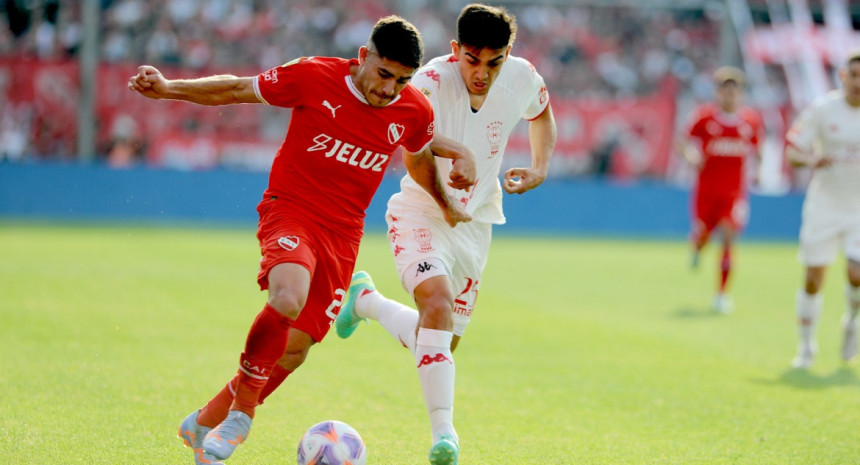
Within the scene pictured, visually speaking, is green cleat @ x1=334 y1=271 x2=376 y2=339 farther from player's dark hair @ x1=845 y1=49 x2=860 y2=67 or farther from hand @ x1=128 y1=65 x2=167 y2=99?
player's dark hair @ x1=845 y1=49 x2=860 y2=67

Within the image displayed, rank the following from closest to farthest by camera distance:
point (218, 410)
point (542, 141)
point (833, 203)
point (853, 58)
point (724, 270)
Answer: point (218, 410), point (542, 141), point (853, 58), point (833, 203), point (724, 270)

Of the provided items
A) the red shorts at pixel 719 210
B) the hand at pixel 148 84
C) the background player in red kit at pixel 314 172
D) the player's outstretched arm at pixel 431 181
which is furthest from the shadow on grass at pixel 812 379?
the hand at pixel 148 84

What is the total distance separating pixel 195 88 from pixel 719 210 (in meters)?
10.5

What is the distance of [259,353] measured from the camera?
4766 mm

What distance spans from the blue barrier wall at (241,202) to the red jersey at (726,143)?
764 cm

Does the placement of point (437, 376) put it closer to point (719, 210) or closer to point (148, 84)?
point (148, 84)

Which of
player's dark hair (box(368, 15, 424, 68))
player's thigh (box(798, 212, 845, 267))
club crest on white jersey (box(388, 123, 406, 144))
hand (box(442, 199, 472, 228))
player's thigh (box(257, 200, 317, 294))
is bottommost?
player's thigh (box(798, 212, 845, 267))

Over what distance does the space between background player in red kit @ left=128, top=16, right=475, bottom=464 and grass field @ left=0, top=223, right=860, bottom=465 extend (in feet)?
1.89

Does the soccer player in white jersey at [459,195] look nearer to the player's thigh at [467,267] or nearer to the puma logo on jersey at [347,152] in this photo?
the player's thigh at [467,267]

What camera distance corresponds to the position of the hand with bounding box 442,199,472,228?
5543mm

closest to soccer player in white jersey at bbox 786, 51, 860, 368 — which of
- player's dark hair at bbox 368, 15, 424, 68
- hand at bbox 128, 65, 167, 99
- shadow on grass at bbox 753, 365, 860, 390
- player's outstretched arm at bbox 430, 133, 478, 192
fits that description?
shadow on grass at bbox 753, 365, 860, 390

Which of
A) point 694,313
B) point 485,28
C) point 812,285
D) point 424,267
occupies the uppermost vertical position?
point 485,28

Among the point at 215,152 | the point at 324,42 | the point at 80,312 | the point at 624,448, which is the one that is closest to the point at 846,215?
the point at 624,448

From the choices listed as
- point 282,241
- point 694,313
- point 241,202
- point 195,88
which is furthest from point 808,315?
point 241,202
